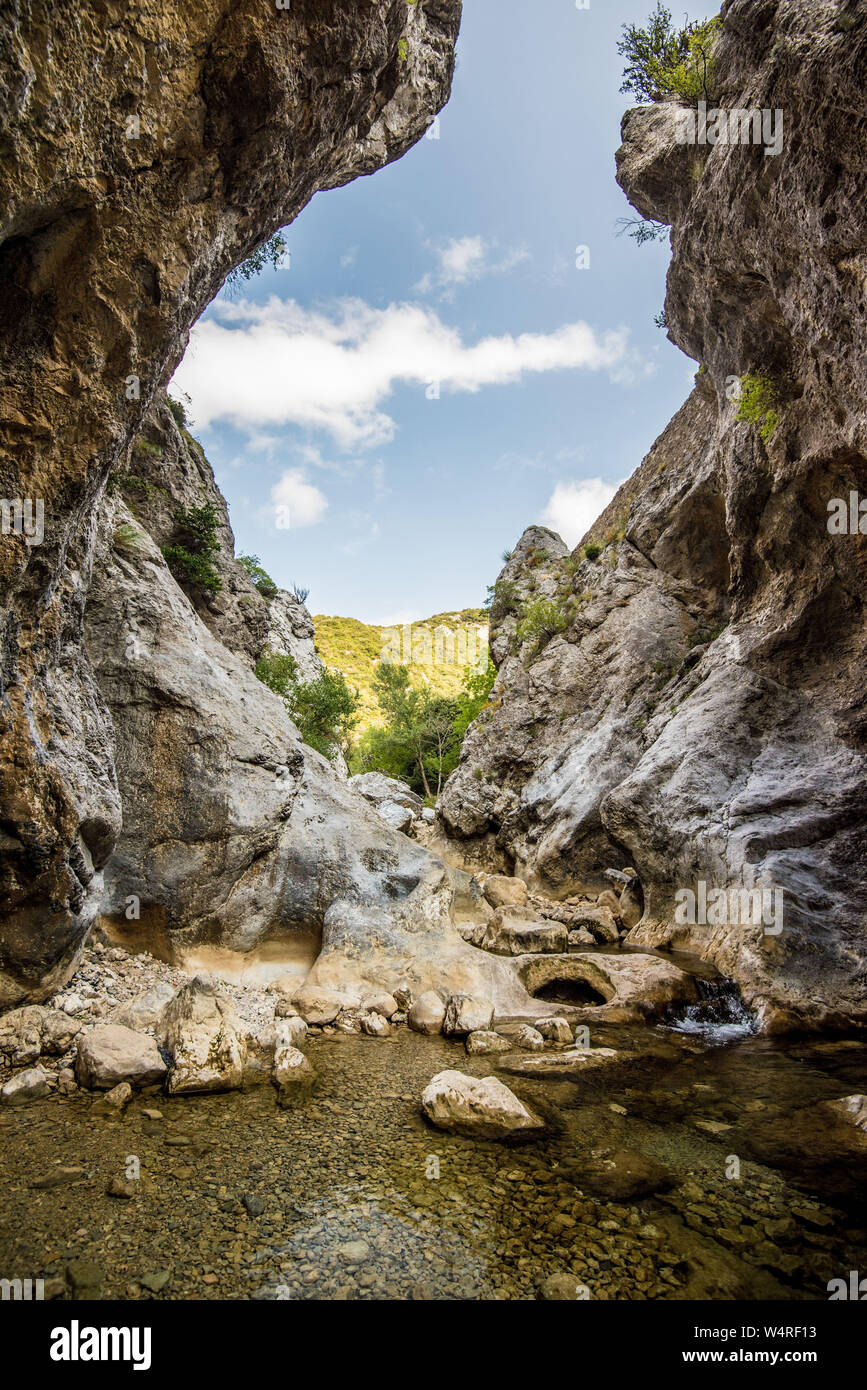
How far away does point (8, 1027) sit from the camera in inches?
255

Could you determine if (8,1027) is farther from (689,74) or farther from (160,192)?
(689,74)

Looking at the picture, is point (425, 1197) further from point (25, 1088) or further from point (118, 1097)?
point (25, 1088)

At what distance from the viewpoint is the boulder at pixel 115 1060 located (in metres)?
5.97

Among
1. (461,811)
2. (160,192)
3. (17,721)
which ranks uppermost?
(160,192)

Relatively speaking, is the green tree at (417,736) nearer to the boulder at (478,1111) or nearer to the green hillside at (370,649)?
the green hillside at (370,649)

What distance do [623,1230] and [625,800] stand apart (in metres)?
11.5

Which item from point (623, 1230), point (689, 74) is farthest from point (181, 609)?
point (689, 74)

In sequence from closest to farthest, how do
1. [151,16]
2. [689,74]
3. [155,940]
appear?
[151,16]
[155,940]
[689,74]

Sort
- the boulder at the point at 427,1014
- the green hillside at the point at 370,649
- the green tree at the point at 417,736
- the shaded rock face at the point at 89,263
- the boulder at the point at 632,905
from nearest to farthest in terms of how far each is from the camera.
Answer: the shaded rock face at the point at 89,263 < the boulder at the point at 427,1014 < the boulder at the point at 632,905 < the green tree at the point at 417,736 < the green hillside at the point at 370,649

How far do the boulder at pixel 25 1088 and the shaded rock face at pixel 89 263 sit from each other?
1.26m

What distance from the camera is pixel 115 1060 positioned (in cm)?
606

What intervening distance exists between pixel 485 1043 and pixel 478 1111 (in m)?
2.27

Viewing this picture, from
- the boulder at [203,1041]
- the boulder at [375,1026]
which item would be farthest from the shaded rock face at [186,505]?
the boulder at [375,1026]

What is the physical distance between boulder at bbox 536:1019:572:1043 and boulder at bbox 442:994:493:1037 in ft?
2.52
